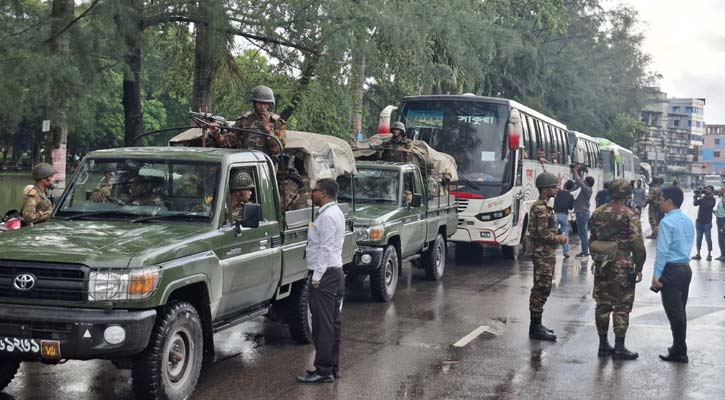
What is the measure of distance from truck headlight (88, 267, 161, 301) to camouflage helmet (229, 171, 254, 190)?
176 cm

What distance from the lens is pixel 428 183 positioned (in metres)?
14.8

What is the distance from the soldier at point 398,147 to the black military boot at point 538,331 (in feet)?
18.4

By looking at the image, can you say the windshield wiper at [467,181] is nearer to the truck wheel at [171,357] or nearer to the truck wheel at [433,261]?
the truck wheel at [433,261]

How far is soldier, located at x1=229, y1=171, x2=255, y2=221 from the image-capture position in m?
7.55

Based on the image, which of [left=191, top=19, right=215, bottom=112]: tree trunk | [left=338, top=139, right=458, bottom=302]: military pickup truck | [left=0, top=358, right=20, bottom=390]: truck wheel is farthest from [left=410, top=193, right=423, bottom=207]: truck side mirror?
[left=0, top=358, right=20, bottom=390]: truck wheel

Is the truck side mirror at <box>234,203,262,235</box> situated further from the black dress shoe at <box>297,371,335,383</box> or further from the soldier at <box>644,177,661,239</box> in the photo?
the soldier at <box>644,177,661,239</box>

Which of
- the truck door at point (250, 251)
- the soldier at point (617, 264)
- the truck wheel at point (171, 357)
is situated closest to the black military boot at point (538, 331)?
the soldier at point (617, 264)

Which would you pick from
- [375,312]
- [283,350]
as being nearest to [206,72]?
[375,312]

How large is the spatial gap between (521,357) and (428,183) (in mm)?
6395

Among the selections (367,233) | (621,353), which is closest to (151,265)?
(621,353)

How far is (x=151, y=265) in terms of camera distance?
19.8 feet

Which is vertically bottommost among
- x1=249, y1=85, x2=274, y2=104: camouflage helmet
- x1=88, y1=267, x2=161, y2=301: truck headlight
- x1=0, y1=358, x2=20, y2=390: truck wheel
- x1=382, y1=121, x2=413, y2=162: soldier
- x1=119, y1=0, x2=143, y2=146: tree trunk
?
x1=0, y1=358, x2=20, y2=390: truck wheel

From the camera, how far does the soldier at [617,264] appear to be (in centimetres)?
874

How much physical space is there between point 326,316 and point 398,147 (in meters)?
7.77
